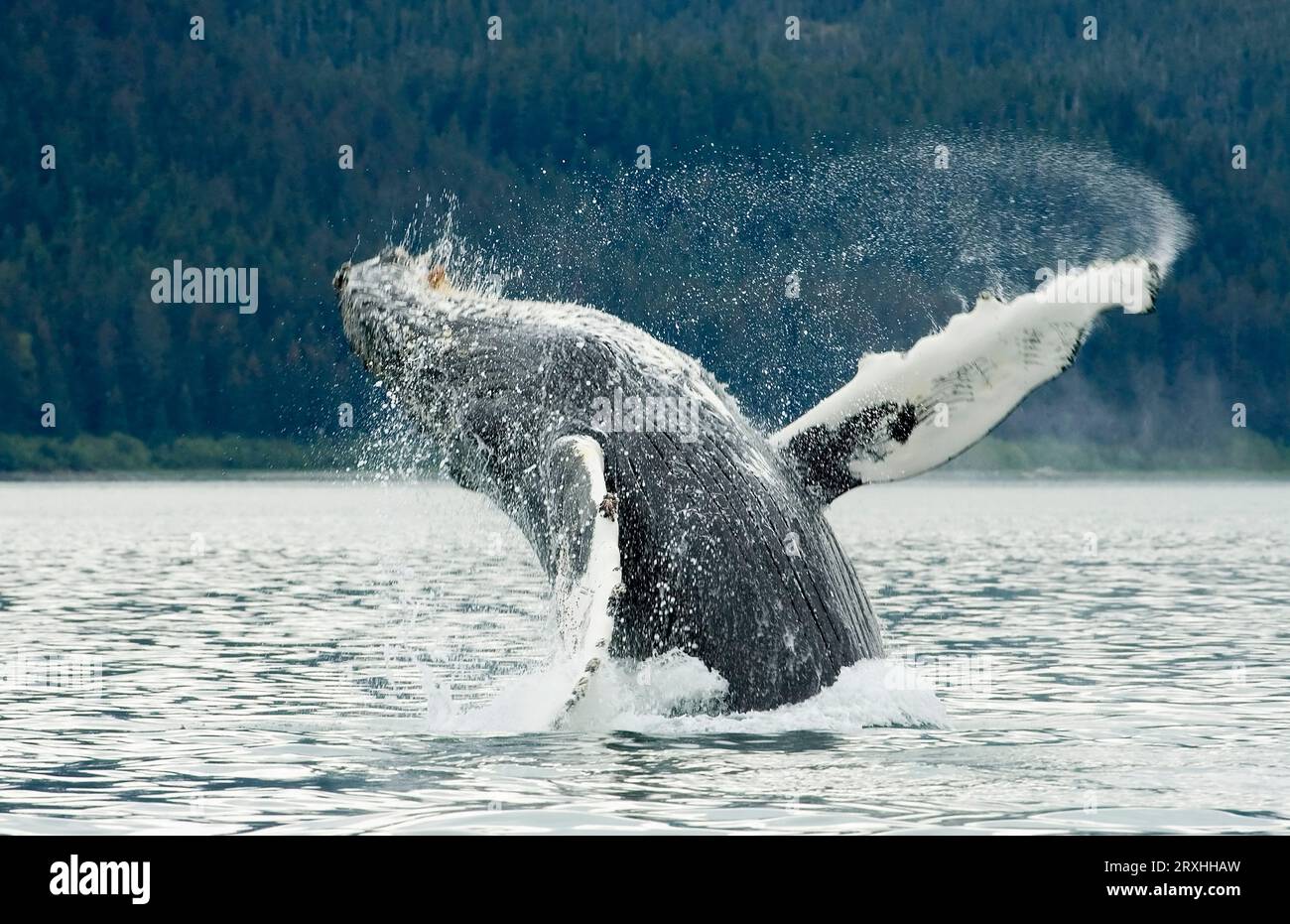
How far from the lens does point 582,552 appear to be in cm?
1049

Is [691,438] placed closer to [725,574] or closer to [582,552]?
[725,574]

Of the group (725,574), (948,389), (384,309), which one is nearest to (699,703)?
(725,574)

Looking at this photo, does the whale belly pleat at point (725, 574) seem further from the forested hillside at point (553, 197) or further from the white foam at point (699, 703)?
the forested hillside at point (553, 197)

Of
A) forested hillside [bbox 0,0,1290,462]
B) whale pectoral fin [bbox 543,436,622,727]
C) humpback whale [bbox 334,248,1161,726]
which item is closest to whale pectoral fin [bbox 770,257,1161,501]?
humpback whale [bbox 334,248,1161,726]

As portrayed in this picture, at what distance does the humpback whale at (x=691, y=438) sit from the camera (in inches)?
437

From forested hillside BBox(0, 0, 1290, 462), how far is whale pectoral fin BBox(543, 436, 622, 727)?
103 meters

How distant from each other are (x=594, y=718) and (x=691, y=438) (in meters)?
1.66

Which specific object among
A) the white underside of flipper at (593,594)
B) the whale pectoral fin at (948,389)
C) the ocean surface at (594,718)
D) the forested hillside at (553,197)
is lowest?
the ocean surface at (594,718)

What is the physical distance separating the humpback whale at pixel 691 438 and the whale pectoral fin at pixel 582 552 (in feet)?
0.07

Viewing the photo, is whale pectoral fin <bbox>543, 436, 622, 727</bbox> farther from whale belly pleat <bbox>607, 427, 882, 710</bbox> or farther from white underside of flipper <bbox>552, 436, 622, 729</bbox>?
whale belly pleat <bbox>607, 427, 882, 710</bbox>

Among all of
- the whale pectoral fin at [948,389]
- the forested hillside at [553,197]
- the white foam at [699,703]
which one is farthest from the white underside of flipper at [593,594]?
the forested hillside at [553,197]

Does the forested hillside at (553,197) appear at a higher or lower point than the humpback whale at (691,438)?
higher

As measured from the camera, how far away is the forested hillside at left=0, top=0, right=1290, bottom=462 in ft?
472
